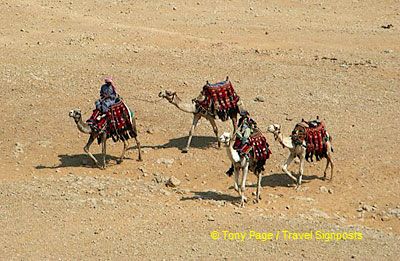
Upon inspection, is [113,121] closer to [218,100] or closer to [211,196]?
[218,100]

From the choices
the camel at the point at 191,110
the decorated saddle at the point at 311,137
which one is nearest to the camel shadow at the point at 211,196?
the decorated saddle at the point at 311,137

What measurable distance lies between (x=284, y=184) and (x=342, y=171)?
5.42 feet

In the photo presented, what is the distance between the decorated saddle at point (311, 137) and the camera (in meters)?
19.7

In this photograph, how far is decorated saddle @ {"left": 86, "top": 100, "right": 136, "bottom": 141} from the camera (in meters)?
20.5

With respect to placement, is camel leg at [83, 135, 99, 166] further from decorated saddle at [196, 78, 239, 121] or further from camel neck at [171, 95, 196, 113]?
decorated saddle at [196, 78, 239, 121]

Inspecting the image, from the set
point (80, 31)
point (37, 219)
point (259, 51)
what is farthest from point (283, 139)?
point (80, 31)

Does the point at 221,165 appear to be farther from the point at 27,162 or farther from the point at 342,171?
the point at 27,162

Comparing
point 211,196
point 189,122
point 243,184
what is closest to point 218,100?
point 189,122

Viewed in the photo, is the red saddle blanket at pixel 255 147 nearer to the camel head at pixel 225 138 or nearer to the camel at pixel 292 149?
the camel head at pixel 225 138

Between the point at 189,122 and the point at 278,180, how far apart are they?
12.8 feet

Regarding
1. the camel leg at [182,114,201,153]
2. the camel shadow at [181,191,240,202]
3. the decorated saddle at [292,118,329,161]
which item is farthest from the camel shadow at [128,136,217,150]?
the decorated saddle at [292,118,329,161]

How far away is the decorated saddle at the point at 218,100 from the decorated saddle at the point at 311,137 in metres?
2.50

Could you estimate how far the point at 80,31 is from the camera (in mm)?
30125

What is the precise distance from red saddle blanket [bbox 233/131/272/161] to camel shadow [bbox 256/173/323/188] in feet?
5.90
